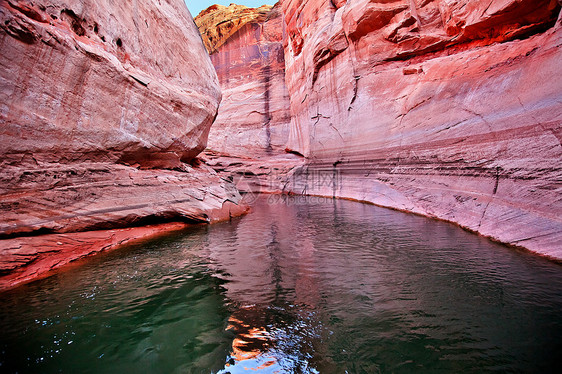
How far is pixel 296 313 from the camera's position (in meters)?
2.60

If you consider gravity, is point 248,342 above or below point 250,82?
below

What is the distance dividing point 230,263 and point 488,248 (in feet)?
14.7

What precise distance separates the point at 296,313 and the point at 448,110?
26.0ft

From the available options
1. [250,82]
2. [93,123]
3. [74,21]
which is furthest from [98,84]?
[250,82]

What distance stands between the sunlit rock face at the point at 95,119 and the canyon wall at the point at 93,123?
2 cm

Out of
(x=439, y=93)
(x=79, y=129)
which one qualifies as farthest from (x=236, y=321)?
(x=439, y=93)

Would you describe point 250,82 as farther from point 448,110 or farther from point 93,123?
point 93,123

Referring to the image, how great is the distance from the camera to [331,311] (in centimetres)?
262

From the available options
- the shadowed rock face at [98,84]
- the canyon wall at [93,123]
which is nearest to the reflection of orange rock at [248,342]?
the canyon wall at [93,123]

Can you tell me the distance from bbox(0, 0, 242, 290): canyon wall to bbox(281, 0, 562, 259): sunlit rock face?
6657 millimetres

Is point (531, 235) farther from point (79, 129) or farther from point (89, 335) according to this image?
point (79, 129)

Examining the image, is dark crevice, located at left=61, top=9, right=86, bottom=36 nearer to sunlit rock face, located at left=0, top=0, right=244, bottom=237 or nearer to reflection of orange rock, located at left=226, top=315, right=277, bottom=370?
sunlit rock face, located at left=0, top=0, right=244, bottom=237

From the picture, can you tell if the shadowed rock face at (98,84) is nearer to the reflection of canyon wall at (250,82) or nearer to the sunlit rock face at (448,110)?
the sunlit rock face at (448,110)

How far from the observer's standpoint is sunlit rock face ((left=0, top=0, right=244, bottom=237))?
14.6ft
